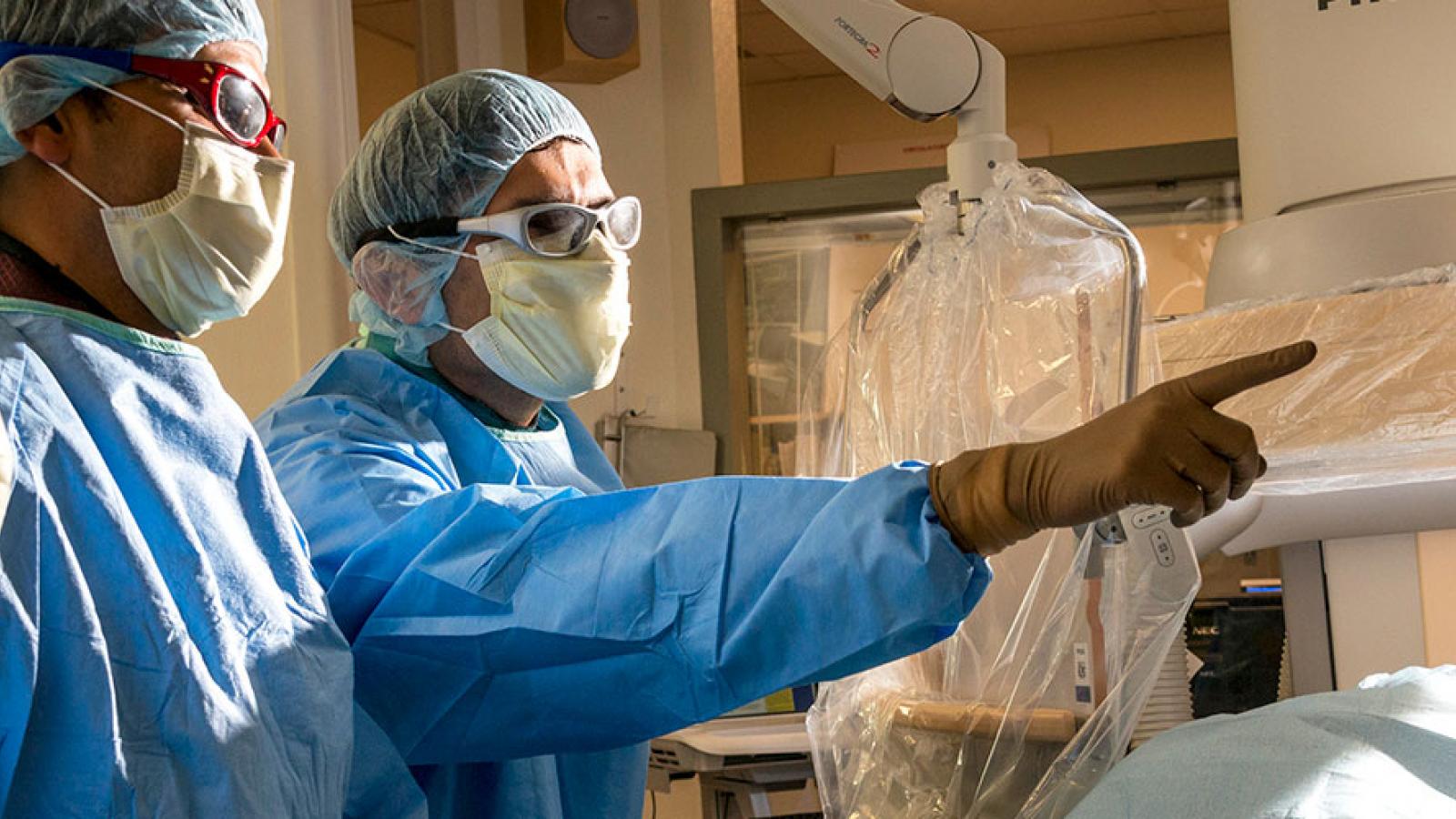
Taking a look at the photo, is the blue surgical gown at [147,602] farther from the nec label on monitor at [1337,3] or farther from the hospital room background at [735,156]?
the hospital room background at [735,156]

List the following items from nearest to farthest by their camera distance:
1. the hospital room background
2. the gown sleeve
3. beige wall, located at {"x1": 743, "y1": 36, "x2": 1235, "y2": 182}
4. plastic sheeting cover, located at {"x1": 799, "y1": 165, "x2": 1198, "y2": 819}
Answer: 1. the gown sleeve
2. plastic sheeting cover, located at {"x1": 799, "y1": 165, "x2": 1198, "y2": 819}
3. the hospital room background
4. beige wall, located at {"x1": 743, "y1": 36, "x2": 1235, "y2": 182}

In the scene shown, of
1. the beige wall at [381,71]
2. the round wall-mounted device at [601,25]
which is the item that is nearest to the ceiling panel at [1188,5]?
the round wall-mounted device at [601,25]

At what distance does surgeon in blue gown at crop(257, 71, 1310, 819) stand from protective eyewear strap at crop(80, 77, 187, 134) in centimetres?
32

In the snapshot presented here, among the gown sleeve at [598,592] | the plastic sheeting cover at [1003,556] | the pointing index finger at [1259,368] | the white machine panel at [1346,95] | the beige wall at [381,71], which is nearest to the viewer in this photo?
the pointing index finger at [1259,368]

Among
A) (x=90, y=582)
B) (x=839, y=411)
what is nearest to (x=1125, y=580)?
(x=839, y=411)

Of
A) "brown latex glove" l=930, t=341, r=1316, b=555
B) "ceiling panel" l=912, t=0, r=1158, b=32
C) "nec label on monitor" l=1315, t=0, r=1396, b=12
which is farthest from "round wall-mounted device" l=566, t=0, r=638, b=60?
"brown latex glove" l=930, t=341, r=1316, b=555

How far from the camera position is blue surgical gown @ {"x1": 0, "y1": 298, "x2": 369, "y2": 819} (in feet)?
2.93

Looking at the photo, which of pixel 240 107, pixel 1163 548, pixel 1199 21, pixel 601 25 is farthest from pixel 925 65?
pixel 1199 21

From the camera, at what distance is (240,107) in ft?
3.58

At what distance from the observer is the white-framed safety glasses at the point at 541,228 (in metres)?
1.49

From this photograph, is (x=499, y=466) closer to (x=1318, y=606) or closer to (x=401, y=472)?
(x=401, y=472)

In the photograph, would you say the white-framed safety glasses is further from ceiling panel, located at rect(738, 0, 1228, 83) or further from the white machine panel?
ceiling panel, located at rect(738, 0, 1228, 83)

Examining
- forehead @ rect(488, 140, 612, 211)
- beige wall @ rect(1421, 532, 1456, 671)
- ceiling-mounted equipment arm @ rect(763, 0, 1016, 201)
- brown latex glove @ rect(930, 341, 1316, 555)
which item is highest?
ceiling-mounted equipment arm @ rect(763, 0, 1016, 201)

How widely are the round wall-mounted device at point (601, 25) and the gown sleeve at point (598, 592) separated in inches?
114
